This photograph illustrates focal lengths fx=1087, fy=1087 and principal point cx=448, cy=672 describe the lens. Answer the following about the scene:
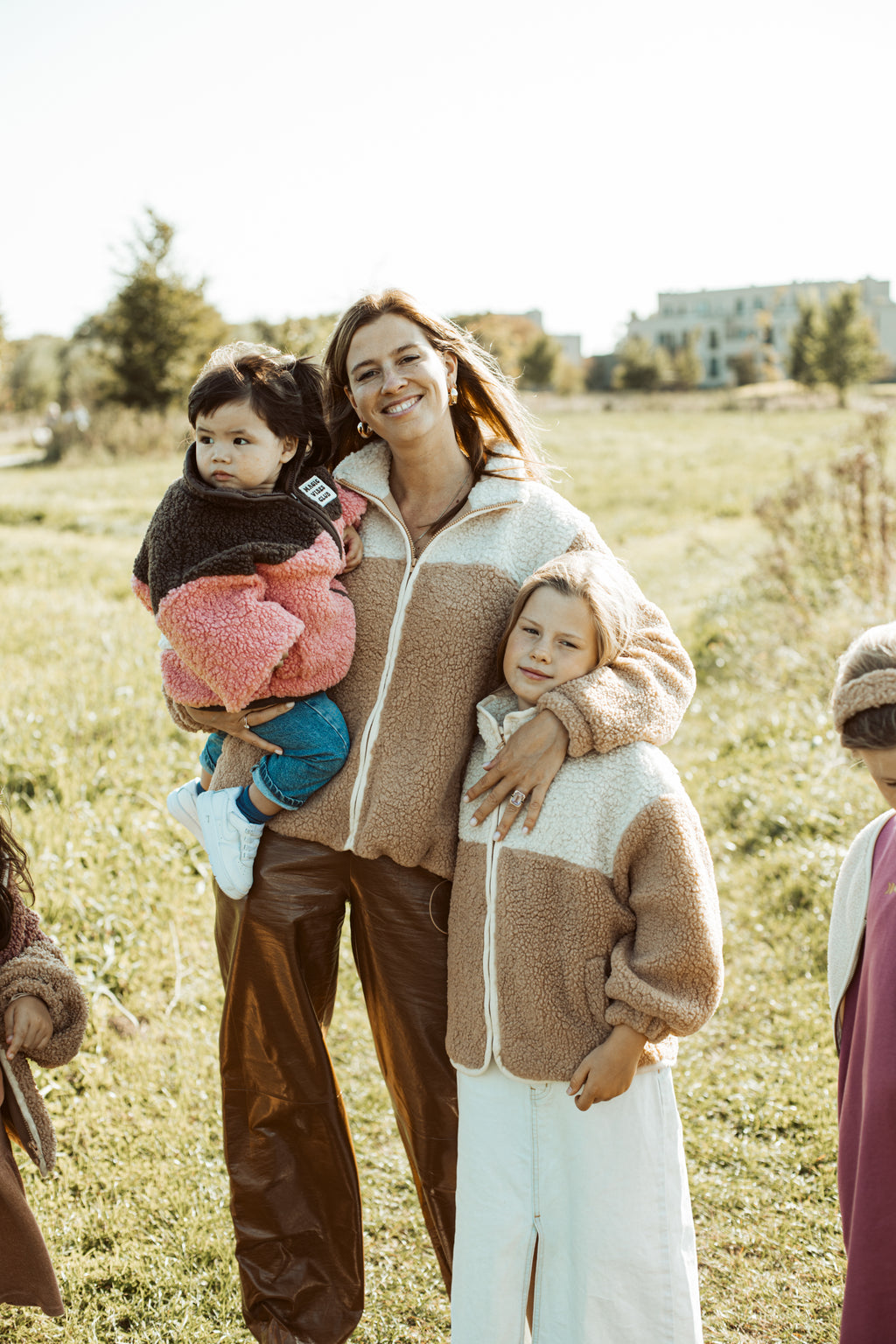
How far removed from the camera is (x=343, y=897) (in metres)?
2.42

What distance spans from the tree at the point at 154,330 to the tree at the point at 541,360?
2684cm

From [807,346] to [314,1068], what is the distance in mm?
45753

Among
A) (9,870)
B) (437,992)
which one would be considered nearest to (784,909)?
(437,992)

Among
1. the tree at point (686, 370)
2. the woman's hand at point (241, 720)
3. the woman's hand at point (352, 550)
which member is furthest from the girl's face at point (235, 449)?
the tree at point (686, 370)

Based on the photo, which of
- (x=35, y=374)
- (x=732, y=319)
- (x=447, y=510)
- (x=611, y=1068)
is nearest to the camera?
(x=611, y=1068)

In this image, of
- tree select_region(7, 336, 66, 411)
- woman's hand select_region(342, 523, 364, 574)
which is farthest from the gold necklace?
tree select_region(7, 336, 66, 411)

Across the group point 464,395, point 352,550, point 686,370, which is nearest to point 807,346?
point 686,370

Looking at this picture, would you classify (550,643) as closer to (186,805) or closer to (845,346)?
(186,805)

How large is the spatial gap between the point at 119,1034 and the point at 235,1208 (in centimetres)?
141

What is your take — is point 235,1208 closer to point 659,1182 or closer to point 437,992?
point 437,992

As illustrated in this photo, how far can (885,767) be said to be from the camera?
1.74 m

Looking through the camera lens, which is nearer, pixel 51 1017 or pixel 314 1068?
pixel 51 1017

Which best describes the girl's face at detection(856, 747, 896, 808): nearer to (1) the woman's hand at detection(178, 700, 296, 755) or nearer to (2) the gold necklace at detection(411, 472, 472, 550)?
(2) the gold necklace at detection(411, 472, 472, 550)

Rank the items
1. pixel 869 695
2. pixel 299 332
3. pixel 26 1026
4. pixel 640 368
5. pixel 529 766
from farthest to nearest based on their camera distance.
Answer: pixel 640 368 → pixel 299 332 → pixel 26 1026 → pixel 529 766 → pixel 869 695
